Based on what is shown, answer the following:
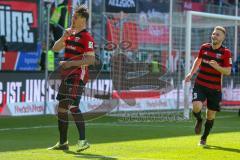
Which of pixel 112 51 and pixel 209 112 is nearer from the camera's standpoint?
pixel 209 112

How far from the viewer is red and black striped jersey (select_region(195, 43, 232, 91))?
12.0m

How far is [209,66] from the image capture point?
39.5ft

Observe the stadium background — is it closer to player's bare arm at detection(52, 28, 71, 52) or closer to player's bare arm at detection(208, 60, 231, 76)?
player's bare arm at detection(208, 60, 231, 76)

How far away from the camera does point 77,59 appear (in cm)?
1066

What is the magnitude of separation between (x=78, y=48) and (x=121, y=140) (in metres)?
2.85

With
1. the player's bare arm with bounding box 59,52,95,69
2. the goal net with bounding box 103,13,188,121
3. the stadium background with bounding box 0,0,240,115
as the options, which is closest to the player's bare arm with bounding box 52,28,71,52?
the player's bare arm with bounding box 59,52,95,69

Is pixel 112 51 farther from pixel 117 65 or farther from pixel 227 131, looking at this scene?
pixel 227 131

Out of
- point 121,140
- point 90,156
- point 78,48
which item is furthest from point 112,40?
point 90,156

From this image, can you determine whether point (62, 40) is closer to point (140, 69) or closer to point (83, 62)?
point (83, 62)

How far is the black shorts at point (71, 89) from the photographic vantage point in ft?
35.1

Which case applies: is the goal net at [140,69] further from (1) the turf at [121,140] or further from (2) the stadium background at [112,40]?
(1) the turf at [121,140]

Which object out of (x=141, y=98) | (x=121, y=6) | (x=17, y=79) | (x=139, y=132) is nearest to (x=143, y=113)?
(x=141, y=98)

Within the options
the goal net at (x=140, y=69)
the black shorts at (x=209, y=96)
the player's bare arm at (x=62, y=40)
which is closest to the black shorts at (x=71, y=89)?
the player's bare arm at (x=62, y=40)

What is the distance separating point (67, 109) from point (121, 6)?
16.0 meters
